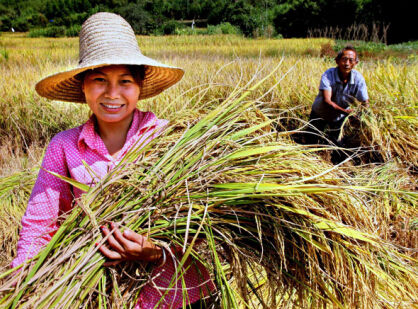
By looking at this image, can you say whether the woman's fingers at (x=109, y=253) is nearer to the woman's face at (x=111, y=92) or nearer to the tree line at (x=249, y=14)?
the woman's face at (x=111, y=92)

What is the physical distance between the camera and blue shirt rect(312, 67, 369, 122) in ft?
11.3

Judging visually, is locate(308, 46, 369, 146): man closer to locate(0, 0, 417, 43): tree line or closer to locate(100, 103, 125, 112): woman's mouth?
locate(100, 103, 125, 112): woman's mouth

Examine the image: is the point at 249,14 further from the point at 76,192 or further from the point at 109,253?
the point at 109,253

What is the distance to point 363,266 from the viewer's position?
0.93m

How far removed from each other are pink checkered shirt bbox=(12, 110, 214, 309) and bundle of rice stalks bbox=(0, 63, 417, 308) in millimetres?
72

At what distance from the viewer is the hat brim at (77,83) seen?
120cm

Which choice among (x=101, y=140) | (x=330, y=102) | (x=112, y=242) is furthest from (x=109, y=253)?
(x=330, y=102)

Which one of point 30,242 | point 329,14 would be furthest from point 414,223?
point 329,14

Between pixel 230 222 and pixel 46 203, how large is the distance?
0.56 m

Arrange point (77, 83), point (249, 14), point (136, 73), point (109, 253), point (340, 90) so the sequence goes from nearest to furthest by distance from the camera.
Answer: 1. point (109, 253)
2. point (136, 73)
3. point (77, 83)
4. point (340, 90)
5. point (249, 14)

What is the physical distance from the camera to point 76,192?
1051mm

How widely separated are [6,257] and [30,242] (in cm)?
118

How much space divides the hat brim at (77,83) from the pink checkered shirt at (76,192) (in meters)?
0.20

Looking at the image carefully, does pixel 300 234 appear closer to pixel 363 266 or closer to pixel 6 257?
pixel 363 266
